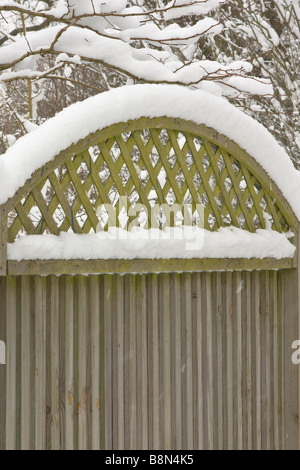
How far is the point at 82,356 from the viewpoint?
294 cm

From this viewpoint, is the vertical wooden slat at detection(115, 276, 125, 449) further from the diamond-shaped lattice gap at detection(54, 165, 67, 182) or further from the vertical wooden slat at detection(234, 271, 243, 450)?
the diamond-shaped lattice gap at detection(54, 165, 67, 182)

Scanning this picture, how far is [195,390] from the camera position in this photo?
3361mm

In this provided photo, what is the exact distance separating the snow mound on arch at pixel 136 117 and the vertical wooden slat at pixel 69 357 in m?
0.53

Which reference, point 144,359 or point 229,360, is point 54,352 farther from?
point 229,360

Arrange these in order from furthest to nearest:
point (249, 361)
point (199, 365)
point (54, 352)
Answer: point (249, 361)
point (199, 365)
point (54, 352)

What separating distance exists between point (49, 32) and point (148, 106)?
87 cm

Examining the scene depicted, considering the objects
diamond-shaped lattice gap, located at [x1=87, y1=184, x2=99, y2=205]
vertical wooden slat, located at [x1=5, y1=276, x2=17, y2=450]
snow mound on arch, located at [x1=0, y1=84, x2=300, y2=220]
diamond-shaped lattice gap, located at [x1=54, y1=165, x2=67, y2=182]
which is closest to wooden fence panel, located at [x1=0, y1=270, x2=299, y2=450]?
vertical wooden slat, located at [x1=5, y1=276, x2=17, y2=450]

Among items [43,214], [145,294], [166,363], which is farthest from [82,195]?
[166,363]

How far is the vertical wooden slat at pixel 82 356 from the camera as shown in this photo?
2.93 meters

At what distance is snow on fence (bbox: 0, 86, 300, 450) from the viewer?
2.76m

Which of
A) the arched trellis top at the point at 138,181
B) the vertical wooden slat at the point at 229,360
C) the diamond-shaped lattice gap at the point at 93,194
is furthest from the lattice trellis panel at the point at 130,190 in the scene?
the diamond-shaped lattice gap at the point at 93,194

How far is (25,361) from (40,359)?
0.07 meters

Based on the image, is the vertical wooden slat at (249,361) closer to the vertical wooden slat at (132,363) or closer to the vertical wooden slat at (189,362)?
the vertical wooden slat at (189,362)
